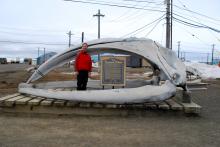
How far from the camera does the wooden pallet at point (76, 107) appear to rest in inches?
370

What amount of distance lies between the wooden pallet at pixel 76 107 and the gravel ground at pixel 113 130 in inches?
7.1

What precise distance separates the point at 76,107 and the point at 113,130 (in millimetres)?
1947

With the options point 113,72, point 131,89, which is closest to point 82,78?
point 113,72

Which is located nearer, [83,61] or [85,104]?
[85,104]

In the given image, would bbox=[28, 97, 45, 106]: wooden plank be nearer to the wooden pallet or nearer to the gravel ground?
the wooden pallet

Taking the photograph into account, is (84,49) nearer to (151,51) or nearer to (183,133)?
→ (151,51)

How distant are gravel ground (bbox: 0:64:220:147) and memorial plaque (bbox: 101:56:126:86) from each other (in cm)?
218

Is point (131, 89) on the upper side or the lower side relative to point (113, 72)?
lower

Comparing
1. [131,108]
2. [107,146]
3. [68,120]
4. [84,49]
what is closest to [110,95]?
[131,108]

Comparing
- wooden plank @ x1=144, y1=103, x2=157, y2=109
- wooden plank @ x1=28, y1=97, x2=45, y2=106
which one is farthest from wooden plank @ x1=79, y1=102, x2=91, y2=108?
wooden plank @ x1=144, y1=103, x2=157, y2=109

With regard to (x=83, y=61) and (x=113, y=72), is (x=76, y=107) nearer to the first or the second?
(x=83, y=61)

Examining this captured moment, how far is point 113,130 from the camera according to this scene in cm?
769

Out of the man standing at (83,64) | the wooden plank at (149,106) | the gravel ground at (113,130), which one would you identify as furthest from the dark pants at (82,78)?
the wooden plank at (149,106)

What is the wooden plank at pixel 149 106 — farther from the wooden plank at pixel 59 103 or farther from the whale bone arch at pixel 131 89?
the wooden plank at pixel 59 103
